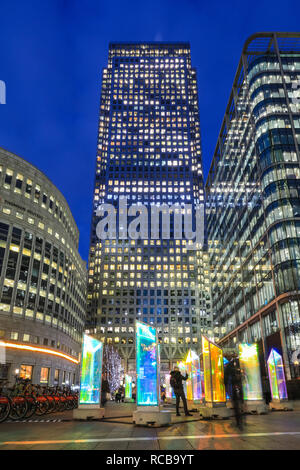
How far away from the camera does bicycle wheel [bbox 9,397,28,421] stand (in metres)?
13.8

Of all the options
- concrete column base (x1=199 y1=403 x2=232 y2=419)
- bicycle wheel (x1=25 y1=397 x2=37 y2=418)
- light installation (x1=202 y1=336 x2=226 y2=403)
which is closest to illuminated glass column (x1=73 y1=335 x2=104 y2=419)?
bicycle wheel (x1=25 y1=397 x2=37 y2=418)

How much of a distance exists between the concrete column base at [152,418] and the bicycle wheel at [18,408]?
5.61 meters

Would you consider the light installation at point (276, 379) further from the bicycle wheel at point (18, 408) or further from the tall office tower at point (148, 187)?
the tall office tower at point (148, 187)

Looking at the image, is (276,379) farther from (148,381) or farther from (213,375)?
(148,381)

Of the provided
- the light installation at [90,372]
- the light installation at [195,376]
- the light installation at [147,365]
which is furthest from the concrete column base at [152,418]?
the light installation at [195,376]

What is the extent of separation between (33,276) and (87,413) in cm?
4718

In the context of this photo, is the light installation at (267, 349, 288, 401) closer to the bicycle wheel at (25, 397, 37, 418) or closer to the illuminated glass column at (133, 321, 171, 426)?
the illuminated glass column at (133, 321, 171, 426)

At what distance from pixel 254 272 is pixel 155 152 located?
296ft

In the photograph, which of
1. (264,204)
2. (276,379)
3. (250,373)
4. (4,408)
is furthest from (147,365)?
(264,204)

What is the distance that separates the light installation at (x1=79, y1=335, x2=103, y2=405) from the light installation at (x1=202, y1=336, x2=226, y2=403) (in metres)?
4.90

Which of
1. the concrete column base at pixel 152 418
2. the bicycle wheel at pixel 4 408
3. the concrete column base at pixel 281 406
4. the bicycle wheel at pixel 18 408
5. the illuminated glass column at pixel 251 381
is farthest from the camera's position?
the concrete column base at pixel 281 406

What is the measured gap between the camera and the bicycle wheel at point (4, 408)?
12.5m

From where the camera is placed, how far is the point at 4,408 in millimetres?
12820

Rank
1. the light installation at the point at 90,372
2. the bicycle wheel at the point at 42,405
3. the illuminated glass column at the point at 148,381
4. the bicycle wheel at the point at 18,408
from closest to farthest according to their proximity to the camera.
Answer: the illuminated glass column at the point at 148,381
the bicycle wheel at the point at 18,408
the light installation at the point at 90,372
the bicycle wheel at the point at 42,405
